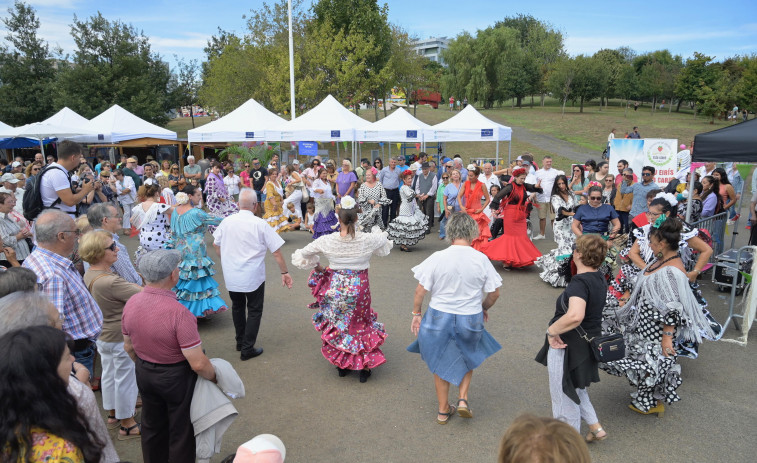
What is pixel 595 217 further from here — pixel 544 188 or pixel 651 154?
pixel 651 154

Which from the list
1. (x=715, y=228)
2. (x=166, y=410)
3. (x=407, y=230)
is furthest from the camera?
(x=407, y=230)

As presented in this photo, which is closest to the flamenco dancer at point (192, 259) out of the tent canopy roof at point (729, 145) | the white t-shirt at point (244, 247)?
the white t-shirt at point (244, 247)

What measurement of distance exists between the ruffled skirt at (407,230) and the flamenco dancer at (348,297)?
5.62 m

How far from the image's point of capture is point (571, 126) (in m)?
43.7

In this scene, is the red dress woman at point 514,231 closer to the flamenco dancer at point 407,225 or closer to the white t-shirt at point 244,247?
the flamenco dancer at point 407,225

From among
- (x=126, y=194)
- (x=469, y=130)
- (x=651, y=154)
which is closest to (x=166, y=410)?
(x=126, y=194)

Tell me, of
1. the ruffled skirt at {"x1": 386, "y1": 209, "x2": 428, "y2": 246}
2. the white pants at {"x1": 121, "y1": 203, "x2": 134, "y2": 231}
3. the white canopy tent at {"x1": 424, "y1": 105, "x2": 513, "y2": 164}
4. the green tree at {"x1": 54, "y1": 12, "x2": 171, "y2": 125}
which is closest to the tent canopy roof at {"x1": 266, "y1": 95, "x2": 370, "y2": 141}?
the white canopy tent at {"x1": 424, "y1": 105, "x2": 513, "y2": 164}

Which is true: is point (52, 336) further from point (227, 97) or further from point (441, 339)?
point (227, 97)

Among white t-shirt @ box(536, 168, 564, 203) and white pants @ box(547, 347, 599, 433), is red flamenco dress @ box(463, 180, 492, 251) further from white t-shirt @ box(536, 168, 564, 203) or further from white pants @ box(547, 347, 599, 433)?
white pants @ box(547, 347, 599, 433)

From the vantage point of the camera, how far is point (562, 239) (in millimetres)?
8477

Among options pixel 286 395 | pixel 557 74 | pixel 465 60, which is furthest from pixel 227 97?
pixel 286 395

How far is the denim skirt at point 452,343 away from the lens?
13.4ft

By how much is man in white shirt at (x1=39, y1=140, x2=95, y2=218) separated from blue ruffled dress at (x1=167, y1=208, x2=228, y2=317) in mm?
1201

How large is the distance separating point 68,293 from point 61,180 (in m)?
2.79
